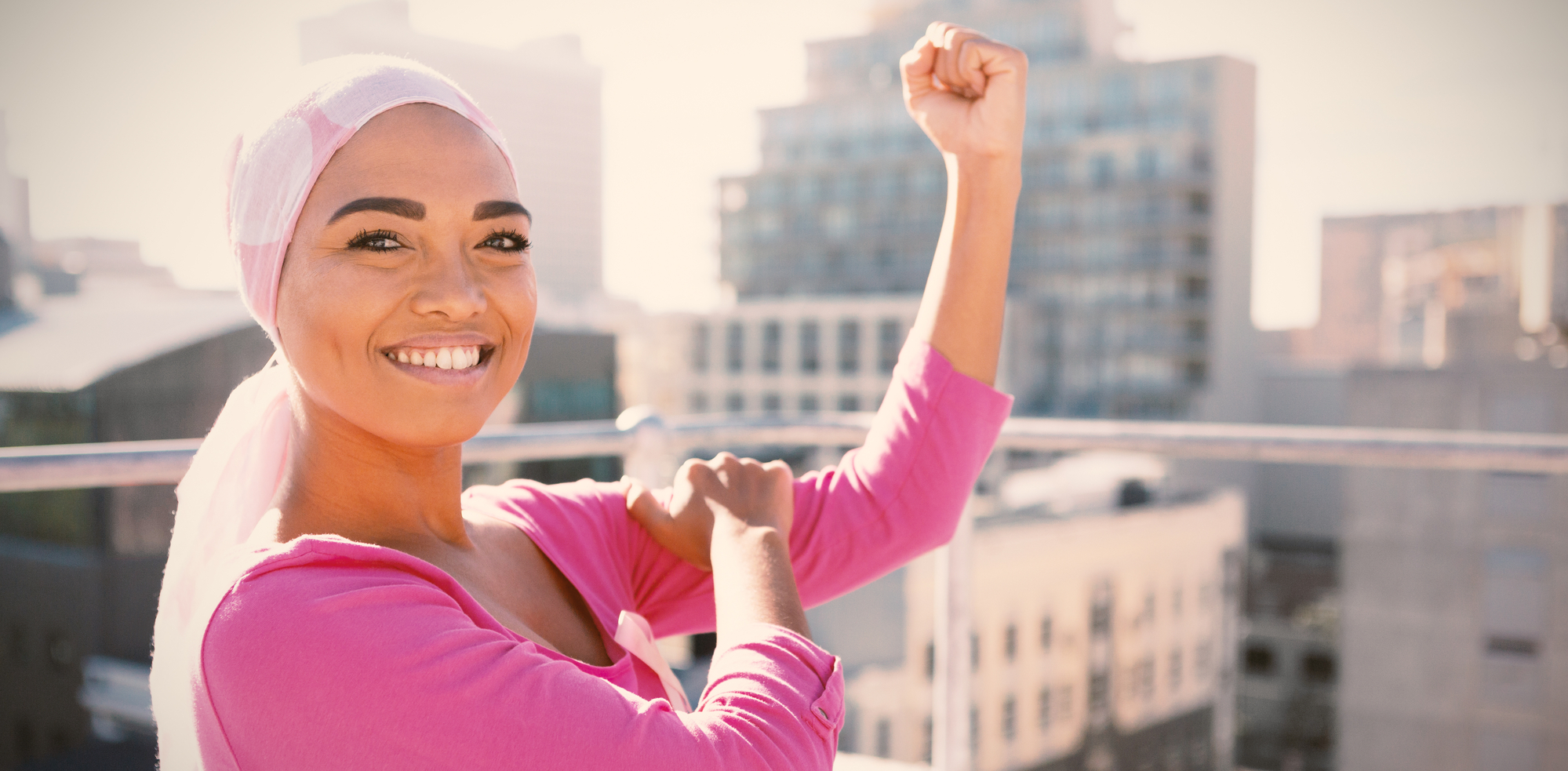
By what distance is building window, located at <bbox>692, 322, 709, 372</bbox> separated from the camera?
5066 centimetres

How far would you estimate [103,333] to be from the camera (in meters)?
23.0

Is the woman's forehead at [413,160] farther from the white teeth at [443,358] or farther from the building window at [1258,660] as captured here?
the building window at [1258,660]

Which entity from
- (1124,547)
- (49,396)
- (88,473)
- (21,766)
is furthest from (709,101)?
(88,473)

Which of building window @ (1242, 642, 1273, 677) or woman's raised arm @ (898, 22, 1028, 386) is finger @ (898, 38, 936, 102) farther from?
building window @ (1242, 642, 1273, 677)

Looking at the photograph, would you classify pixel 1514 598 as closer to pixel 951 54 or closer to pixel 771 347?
pixel 771 347

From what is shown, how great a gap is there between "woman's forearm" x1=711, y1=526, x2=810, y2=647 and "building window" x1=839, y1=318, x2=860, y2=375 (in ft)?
148

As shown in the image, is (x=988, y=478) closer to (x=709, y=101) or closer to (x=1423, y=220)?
(x=709, y=101)

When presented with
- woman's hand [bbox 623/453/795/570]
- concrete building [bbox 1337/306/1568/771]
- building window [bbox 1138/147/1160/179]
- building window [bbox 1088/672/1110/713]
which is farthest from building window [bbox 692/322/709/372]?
woman's hand [bbox 623/453/795/570]

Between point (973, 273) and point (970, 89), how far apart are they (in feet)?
0.58

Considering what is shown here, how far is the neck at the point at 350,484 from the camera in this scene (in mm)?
692

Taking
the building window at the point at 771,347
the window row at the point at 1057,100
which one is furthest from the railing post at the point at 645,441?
the building window at the point at 771,347

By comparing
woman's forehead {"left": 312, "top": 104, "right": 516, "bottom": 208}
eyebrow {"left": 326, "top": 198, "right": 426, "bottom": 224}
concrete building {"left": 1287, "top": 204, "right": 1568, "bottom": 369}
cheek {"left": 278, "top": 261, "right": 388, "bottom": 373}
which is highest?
concrete building {"left": 1287, "top": 204, "right": 1568, "bottom": 369}

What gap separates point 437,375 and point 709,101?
52783 millimetres

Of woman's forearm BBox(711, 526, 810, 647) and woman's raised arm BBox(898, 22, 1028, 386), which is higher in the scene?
woman's raised arm BBox(898, 22, 1028, 386)
